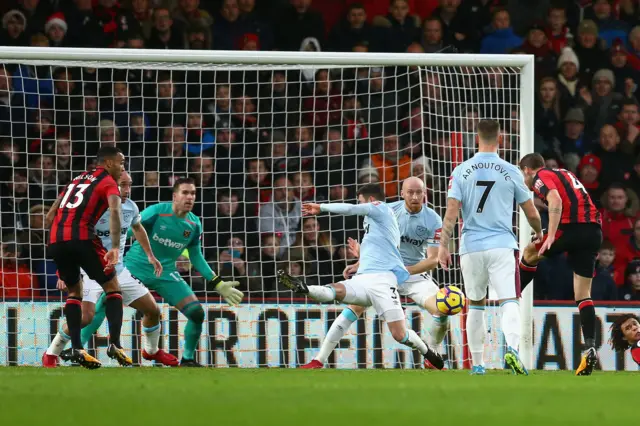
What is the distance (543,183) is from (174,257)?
151 inches

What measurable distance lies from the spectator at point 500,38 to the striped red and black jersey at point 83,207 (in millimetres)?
7570

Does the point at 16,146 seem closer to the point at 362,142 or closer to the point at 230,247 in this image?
the point at 230,247

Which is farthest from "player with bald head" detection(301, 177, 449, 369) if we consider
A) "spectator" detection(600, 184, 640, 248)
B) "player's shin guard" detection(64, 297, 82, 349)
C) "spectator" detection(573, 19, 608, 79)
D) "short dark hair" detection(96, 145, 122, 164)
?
"spectator" detection(573, 19, 608, 79)

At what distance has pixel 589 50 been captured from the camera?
1650 centimetres

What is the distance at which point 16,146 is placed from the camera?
46.2ft

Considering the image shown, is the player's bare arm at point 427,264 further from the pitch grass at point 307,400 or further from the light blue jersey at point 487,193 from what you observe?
the pitch grass at point 307,400

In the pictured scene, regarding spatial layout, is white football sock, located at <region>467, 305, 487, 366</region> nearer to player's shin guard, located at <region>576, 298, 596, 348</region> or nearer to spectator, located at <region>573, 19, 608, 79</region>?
player's shin guard, located at <region>576, 298, 596, 348</region>

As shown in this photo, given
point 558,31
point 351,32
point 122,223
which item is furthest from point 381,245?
point 558,31

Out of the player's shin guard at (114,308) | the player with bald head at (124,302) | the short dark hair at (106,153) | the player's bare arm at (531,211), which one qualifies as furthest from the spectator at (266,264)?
the player's bare arm at (531,211)

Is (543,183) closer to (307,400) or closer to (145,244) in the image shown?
(145,244)

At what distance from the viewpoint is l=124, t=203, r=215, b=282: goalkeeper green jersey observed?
39.4 ft

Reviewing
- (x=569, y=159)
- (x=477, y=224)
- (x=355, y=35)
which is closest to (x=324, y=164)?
(x=355, y=35)

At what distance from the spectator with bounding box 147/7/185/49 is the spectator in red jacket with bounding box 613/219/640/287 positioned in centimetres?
607

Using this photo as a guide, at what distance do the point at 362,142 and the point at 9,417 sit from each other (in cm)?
979
